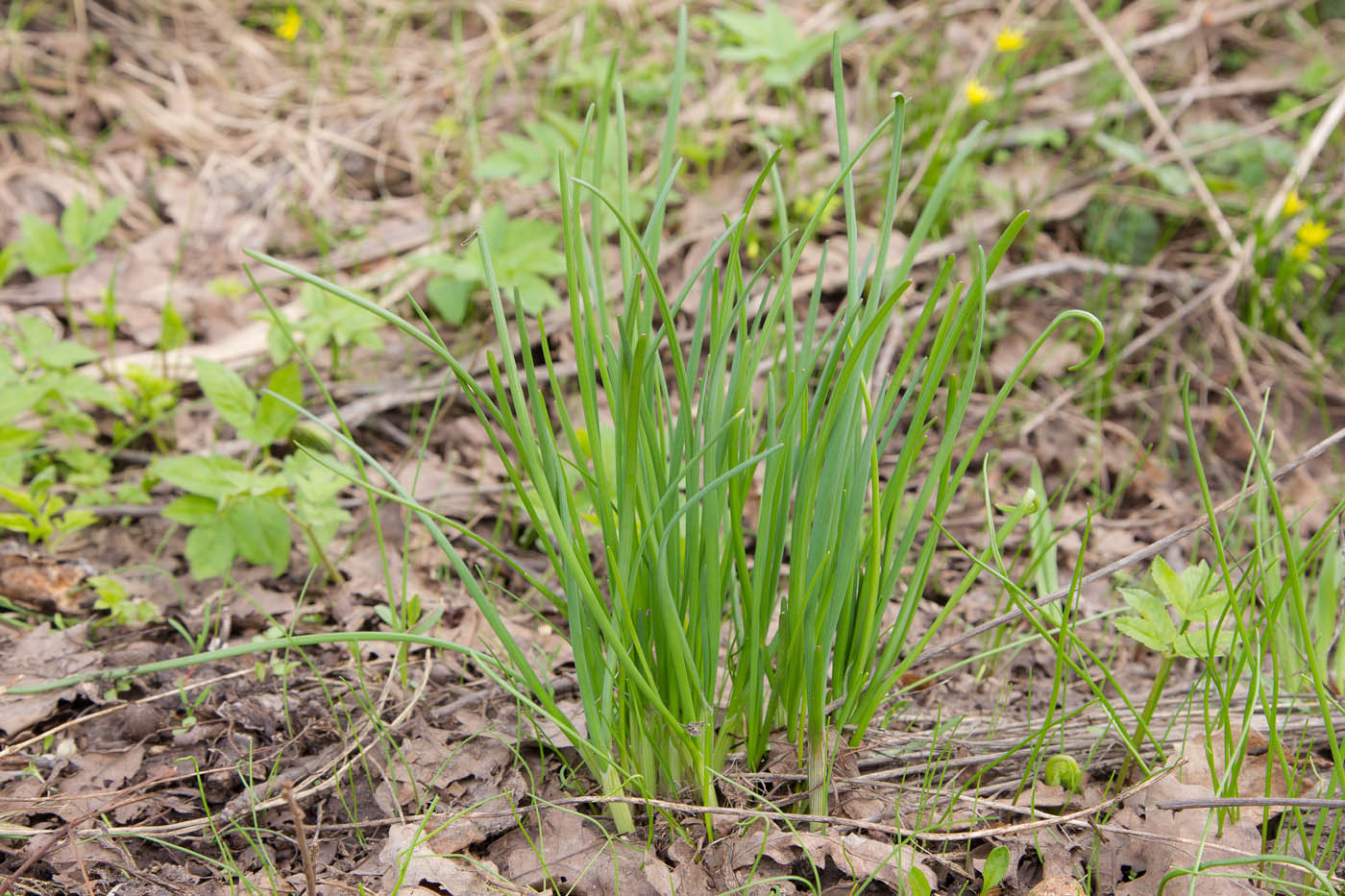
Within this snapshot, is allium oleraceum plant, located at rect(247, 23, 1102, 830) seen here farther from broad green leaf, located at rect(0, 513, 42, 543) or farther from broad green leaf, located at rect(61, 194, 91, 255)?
broad green leaf, located at rect(61, 194, 91, 255)

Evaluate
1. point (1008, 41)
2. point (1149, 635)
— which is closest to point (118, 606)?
point (1149, 635)

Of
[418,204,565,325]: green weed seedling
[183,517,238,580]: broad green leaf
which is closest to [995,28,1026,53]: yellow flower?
[418,204,565,325]: green weed seedling

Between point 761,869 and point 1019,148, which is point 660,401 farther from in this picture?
point 1019,148

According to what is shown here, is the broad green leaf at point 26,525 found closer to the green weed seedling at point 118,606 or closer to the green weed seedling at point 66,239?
the green weed seedling at point 118,606

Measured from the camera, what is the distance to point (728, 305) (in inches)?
41.6

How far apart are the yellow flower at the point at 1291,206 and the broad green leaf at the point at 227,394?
2550 mm

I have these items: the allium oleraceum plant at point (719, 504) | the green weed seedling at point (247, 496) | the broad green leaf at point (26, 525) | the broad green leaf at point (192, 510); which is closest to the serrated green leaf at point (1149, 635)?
the allium oleraceum plant at point (719, 504)

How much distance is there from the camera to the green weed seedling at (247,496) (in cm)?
160

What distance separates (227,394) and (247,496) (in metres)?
0.21

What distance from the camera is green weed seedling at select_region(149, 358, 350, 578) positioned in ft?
5.24

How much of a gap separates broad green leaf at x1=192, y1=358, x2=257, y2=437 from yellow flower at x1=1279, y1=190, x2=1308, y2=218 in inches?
100

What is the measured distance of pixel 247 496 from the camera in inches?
65.6

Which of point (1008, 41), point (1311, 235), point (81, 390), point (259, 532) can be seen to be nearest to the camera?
point (259, 532)

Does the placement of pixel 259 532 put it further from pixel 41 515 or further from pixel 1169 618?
pixel 1169 618
